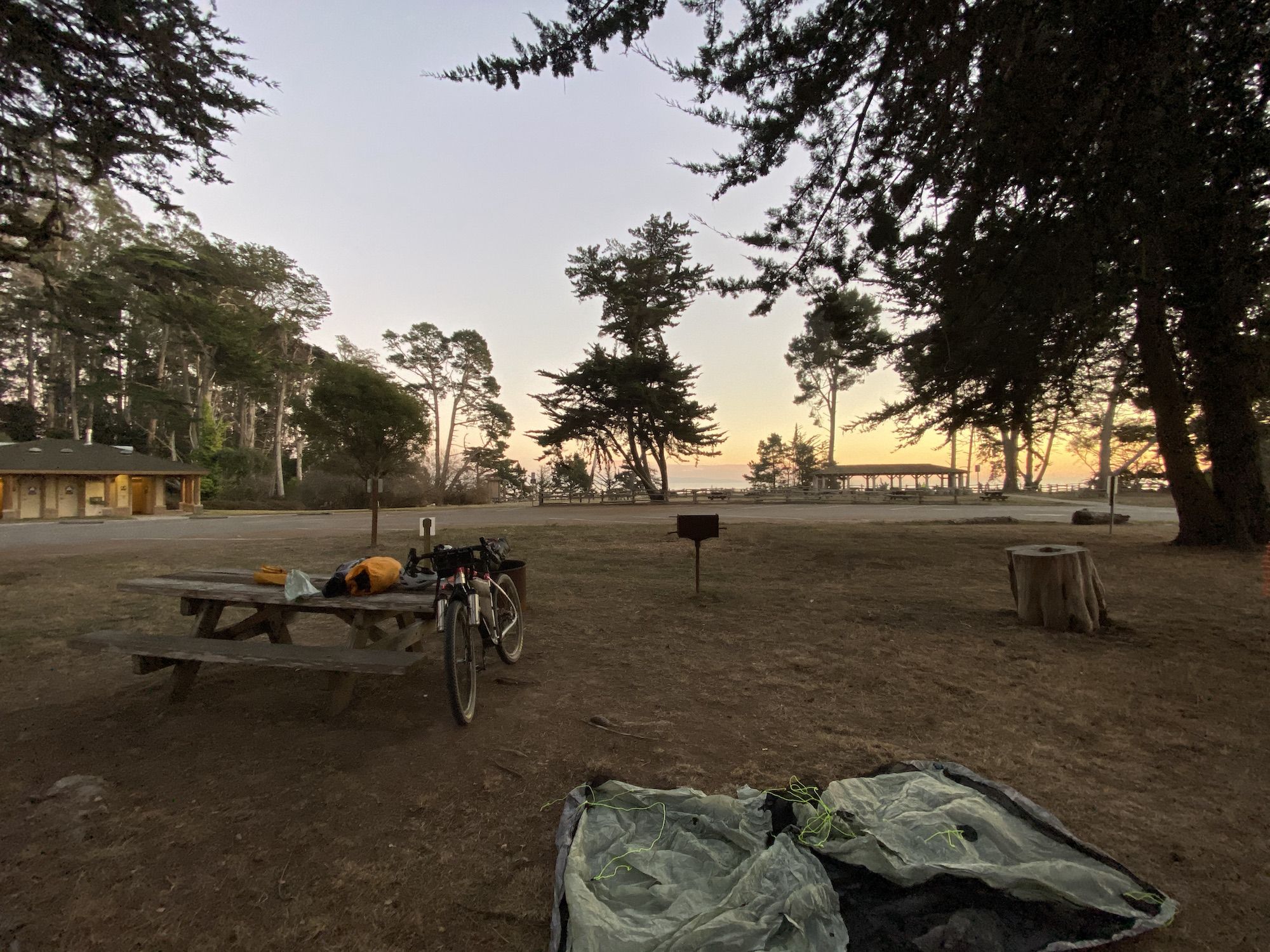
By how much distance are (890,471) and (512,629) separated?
A: 4797cm

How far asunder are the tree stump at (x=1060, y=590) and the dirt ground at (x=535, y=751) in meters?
0.22

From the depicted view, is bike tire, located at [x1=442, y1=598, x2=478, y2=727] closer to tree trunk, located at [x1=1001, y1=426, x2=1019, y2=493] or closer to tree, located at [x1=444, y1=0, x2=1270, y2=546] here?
tree, located at [x1=444, y1=0, x2=1270, y2=546]

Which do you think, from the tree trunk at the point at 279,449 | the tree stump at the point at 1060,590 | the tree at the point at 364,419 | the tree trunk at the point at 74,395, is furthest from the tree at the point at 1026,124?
the tree trunk at the point at 74,395

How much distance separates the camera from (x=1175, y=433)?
34.7ft

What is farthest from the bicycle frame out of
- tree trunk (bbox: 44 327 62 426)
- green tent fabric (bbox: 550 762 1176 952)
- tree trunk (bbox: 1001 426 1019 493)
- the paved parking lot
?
tree trunk (bbox: 1001 426 1019 493)

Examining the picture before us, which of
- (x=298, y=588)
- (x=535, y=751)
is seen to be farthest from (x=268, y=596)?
(x=535, y=751)

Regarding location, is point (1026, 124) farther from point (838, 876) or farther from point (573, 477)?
point (573, 477)

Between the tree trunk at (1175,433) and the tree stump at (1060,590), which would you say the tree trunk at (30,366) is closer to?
the tree stump at (1060,590)

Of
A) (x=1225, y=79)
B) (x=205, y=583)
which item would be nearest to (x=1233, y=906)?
(x=1225, y=79)

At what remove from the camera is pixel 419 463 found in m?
40.0

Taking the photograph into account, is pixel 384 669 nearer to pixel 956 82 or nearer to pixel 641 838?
pixel 641 838

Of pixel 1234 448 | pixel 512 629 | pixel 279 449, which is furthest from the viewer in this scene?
pixel 279 449

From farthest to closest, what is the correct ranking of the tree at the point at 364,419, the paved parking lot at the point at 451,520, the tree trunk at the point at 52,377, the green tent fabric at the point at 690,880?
the tree trunk at the point at 52,377 < the tree at the point at 364,419 < the paved parking lot at the point at 451,520 < the green tent fabric at the point at 690,880

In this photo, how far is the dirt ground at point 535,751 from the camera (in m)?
1.91
